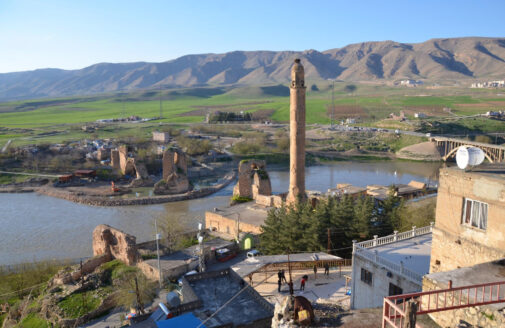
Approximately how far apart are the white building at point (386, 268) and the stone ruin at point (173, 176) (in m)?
27.9

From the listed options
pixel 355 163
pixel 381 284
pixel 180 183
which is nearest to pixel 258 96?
pixel 355 163

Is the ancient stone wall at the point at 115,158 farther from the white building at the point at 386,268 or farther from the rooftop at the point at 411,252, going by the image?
the rooftop at the point at 411,252

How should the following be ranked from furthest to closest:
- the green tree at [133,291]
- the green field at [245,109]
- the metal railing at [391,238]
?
the green field at [245,109] < the green tree at [133,291] < the metal railing at [391,238]

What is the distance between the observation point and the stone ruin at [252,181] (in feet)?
92.9

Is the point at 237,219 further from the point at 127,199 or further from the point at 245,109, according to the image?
the point at 245,109

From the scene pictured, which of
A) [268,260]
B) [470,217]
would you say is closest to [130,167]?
[268,260]

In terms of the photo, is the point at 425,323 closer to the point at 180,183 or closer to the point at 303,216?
the point at 303,216

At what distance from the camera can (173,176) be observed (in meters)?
38.0

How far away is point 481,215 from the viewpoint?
7.80m

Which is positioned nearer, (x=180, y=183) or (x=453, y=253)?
(x=453, y=253)

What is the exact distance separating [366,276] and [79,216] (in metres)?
27.3

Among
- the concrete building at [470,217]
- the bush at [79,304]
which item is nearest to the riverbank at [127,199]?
the bush at [79,304]

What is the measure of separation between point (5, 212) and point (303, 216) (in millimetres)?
28706

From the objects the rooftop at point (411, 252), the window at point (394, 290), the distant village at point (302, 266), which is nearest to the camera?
the distant village at point (302, 266)
